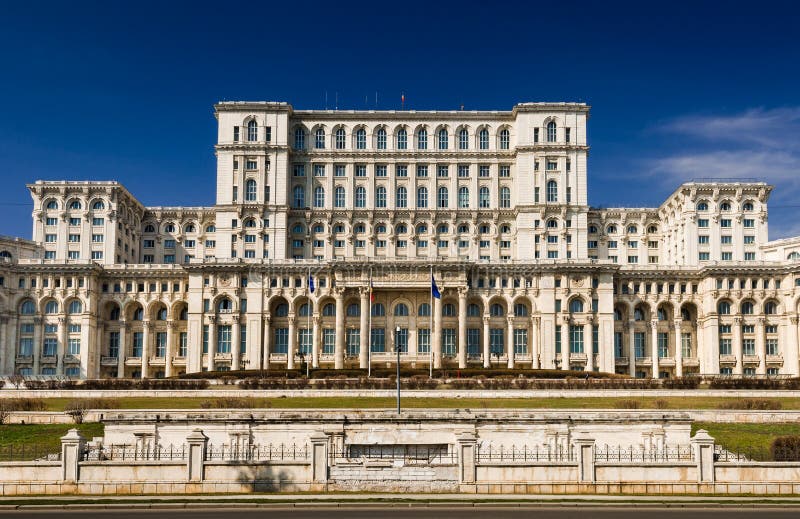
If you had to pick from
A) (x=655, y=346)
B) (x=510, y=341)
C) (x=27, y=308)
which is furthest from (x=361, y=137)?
(x=27, y=308)

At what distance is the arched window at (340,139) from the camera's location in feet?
458

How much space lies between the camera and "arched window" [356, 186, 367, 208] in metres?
138

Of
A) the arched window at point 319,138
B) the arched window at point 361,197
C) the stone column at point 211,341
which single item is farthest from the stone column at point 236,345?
the arched window at point 319,138

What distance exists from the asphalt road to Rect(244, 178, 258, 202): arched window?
98634 mm

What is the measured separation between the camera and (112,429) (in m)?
53.3

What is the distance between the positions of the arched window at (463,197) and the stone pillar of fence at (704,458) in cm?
9641

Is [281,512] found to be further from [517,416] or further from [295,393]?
[295,393]

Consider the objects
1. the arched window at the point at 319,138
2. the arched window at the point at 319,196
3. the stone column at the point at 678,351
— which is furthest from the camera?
the arched window at the point at 319,138

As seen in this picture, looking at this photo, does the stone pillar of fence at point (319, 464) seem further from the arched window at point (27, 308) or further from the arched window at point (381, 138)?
the arched window at point (381, 138)

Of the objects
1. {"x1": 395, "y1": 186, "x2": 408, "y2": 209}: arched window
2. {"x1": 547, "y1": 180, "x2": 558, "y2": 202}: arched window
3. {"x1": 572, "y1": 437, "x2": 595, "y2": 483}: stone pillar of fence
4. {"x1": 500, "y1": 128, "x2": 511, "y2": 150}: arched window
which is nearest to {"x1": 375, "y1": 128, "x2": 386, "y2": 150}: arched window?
{"x1": 395, "y1": 186, "x2": 408, "y2": 209}: arched window

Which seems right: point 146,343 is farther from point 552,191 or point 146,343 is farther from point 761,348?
point 761,348

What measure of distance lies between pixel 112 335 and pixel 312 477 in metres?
95.5

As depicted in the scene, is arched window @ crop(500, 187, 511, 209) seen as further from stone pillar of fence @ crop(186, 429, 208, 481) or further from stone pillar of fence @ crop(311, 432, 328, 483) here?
stone pillar of fence @ crop(186, 429, 208, 481)

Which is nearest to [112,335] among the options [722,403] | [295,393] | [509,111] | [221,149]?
[221,149]
